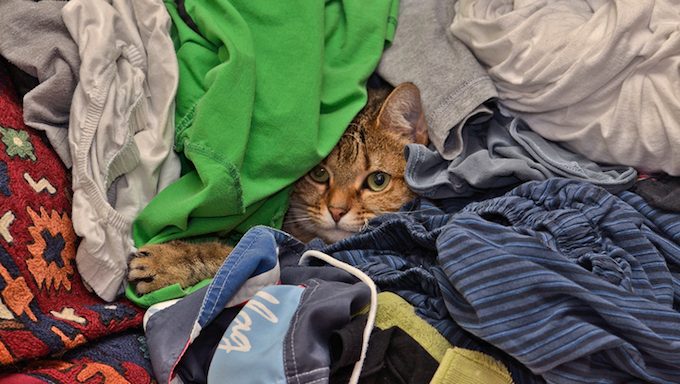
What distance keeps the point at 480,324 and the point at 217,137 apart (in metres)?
0.57

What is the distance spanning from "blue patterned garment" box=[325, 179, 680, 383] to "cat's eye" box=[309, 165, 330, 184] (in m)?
0.44

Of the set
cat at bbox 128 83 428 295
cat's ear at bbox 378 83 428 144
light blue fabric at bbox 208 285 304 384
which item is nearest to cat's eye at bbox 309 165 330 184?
cat at bbox 128 83 428 295

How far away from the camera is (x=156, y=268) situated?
106 centimetres

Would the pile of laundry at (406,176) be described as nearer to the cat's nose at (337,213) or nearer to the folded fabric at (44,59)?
the folded fabric at (44,59)

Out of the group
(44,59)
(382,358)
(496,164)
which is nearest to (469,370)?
(382,358)

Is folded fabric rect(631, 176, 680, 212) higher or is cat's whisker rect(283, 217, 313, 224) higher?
folded fabric rect(631, 176, 680, 212)

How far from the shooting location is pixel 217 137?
43.8 inches

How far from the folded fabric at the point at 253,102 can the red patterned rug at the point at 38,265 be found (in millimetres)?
151

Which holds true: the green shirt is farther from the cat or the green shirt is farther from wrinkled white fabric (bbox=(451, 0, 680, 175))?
wrinkled white fabric (bbox=(451, 0, 680, 175))

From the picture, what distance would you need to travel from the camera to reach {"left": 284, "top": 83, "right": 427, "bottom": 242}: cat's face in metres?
1.39

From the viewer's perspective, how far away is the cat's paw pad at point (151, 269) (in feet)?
3.43

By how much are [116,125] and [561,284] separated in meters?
0.77

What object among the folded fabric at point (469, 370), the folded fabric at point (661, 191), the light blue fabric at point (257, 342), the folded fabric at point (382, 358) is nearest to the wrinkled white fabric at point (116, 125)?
the light blue fabric at point (257, 342)

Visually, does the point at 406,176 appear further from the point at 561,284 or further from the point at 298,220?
the point at 561,284
